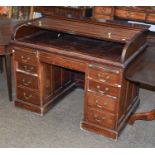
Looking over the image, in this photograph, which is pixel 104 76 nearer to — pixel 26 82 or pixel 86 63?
pixel 86 63

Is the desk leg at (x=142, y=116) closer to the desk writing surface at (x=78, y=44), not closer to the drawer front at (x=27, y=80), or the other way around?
the desk writing surface at (x=78, y=44)

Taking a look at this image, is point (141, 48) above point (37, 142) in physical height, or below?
above

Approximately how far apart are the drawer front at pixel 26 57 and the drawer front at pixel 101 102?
57 centimetres

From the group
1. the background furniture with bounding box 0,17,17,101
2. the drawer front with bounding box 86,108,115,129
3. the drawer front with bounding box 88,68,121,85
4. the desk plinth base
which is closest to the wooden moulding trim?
the drawer front with bounding box 88,68,121,85

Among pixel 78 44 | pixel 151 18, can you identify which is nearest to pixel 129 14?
pixel 151 18

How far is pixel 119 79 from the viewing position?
2.07m

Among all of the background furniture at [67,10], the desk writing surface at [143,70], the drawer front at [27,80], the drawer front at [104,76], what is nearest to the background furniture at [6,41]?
the drawer front at [27,80]

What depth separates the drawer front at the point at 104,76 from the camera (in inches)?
82.2

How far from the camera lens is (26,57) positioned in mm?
2438

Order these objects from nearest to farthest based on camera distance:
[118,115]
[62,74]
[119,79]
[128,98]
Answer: [119,79]
[118,115]
[128,98]
[62,74]

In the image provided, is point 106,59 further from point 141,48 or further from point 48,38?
point 48,38
